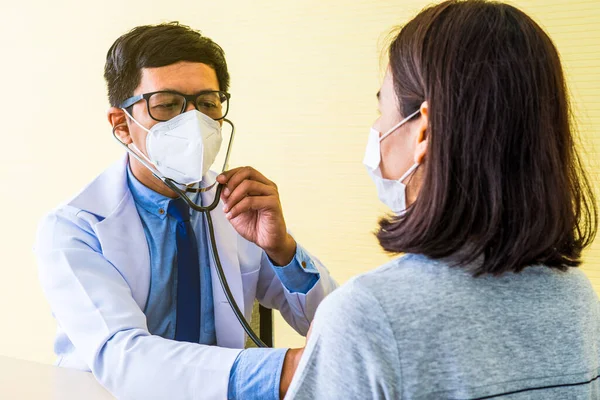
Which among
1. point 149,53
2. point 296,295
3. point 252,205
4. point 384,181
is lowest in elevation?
point 296,295

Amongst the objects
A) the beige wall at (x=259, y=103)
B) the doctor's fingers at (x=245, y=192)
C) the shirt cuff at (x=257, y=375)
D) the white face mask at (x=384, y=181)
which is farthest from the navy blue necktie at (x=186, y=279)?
the beige wall at (x=259, y=103)

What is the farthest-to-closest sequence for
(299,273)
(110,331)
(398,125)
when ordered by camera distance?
(299,273) < (110,331) < (398,125)

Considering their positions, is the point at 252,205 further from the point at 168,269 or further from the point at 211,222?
the point at 168,269

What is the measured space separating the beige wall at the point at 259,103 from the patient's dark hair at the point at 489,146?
132 cm

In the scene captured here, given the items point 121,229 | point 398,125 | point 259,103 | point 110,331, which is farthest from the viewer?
point 259,103

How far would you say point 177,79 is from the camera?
4.84 feet

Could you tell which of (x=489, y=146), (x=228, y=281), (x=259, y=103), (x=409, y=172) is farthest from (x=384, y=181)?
(x=259, y=103)

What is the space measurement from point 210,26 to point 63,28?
76cm

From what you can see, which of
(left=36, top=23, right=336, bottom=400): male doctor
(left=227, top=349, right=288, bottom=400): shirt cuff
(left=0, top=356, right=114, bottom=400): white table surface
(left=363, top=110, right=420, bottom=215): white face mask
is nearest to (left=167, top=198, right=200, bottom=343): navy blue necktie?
(left=36, top=23, right=336, bottom=400): male doctor

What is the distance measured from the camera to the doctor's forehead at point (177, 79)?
4.81ft

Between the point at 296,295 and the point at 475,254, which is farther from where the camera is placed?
the point at 296,295

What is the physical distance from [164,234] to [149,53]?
0.39 meters

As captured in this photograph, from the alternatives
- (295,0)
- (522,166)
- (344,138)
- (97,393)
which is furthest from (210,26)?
(522,166)

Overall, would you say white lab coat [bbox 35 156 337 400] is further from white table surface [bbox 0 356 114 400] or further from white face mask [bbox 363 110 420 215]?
white face mask [bbox 363 110 420 215]
